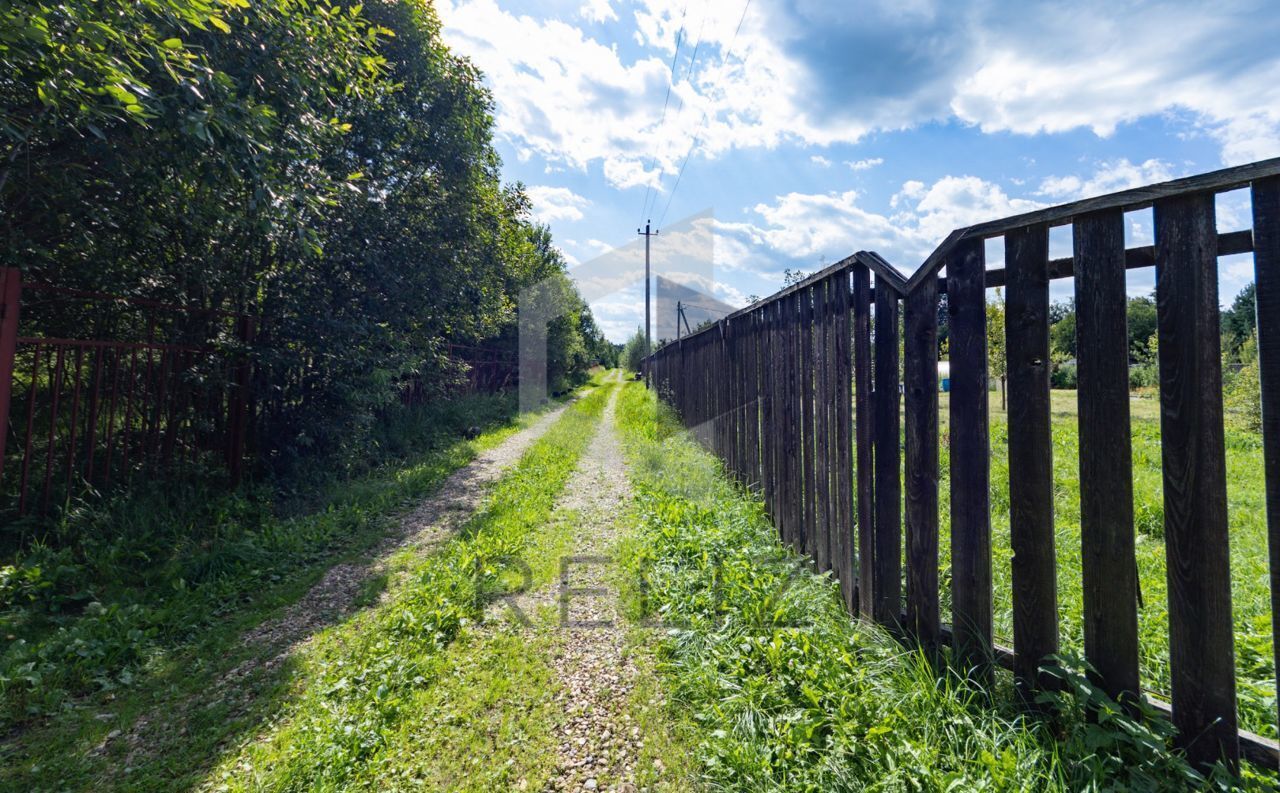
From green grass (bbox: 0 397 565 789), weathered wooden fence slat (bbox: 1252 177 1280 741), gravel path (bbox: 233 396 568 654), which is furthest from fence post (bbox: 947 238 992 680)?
gravel path (bbox: 233 396 568 654)

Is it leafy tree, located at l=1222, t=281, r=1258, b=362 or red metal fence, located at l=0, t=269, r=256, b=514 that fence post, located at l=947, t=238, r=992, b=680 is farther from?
red metal fence, located at l=0, t=269, r=256, b=514

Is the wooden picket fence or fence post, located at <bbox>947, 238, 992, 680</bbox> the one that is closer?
the wooden picket fence

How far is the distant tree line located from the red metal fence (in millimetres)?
210

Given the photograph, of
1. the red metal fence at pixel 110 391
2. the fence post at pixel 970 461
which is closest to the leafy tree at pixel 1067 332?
the fence post at pixel 970 461

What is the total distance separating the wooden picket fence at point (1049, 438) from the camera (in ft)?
4.43

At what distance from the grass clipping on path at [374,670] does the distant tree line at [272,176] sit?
106 inches

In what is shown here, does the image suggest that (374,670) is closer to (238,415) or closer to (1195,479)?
(1195,479)

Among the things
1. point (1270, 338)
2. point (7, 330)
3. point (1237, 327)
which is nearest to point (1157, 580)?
point (1270, 338)

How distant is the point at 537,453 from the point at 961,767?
7.17 metres

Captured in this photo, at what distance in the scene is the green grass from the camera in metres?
1.99

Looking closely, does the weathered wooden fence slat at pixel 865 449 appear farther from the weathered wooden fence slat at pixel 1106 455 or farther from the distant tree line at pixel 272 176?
the distant tree line at pixel 272 176

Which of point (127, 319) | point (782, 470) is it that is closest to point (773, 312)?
point (782, 470)

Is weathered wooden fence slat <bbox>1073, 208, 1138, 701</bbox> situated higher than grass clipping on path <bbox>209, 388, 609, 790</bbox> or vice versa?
weathered wooden fence slat <bbox>1073, 208, 1138, 701</bbox>

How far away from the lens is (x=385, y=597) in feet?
10.8
